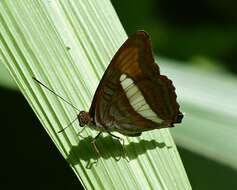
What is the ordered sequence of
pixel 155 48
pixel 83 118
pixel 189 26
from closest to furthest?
pixel 83 118, pixel 155 48, pixel 189 26

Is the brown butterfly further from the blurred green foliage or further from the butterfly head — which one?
the blurred green foliage

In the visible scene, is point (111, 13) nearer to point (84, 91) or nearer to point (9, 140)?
point (84, 91)

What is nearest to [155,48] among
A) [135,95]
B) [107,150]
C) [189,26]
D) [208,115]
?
[189,26]

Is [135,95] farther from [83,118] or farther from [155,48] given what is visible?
[155,48]

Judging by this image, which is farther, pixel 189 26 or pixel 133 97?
pixel 189 26

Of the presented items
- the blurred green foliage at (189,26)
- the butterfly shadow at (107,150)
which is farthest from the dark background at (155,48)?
the butterfly shadow at (107,150)

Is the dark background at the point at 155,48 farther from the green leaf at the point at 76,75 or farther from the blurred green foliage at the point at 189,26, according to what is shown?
the green leaf at the point at 76,75

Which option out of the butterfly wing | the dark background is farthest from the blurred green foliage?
the butterfly wing
